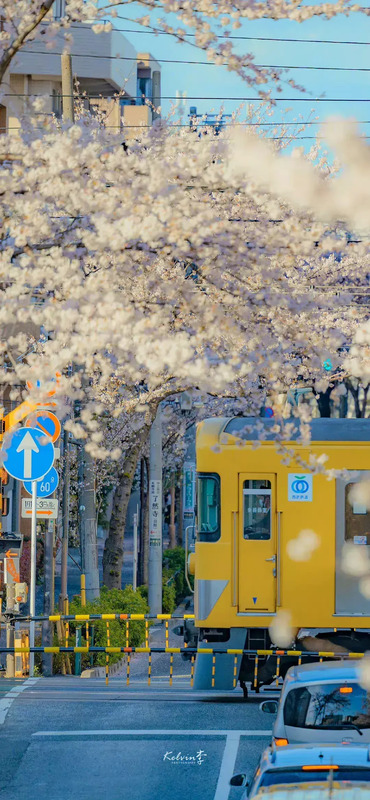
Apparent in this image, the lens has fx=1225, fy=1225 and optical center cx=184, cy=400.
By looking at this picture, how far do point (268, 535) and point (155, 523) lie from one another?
14.1 metres

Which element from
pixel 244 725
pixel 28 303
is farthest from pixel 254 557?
pixel 28 303

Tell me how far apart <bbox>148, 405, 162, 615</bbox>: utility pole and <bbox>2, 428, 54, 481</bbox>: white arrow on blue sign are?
13.2 meters

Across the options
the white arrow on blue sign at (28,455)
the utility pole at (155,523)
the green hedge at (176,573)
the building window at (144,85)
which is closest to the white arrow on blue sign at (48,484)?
the white arrow on blue sign at (28,455)

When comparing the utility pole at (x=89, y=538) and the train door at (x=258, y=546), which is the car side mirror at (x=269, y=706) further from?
the utility pole at (x=89, y=538)

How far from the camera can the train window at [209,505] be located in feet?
48.3

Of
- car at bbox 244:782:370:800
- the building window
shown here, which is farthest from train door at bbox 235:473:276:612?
the building window

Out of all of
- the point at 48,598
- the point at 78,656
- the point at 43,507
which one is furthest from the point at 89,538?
the point at 43,507

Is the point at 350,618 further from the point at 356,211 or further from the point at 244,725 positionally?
the point at 356,211

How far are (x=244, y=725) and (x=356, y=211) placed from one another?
7.68 meters

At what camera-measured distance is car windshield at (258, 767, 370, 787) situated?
555cm

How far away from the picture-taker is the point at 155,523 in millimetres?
28578

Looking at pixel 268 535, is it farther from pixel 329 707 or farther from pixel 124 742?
pixel 329 707

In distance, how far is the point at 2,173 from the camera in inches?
313

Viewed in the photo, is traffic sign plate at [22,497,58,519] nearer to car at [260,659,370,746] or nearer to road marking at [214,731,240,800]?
road marking at [214,731,240,800]
